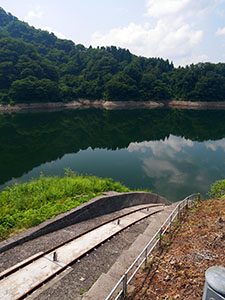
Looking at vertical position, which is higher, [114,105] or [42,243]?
[114,105]

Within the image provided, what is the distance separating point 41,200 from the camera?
15648 mm

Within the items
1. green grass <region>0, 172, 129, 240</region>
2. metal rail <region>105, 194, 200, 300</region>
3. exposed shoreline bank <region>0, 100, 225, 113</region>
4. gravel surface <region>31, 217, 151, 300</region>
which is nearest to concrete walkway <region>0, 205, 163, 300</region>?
gravel surface <region>31, 217, 151, 300</region>

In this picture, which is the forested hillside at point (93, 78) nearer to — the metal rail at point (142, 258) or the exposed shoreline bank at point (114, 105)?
the exposed shoreline bank at point (114, 105)

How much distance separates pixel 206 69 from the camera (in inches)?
4719

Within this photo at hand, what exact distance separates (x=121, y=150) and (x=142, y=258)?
1400 inches

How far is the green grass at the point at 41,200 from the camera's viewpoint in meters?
Result: 12.4

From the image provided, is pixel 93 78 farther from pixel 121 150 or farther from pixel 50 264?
pixel 50 264

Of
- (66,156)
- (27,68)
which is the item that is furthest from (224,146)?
(27,68)

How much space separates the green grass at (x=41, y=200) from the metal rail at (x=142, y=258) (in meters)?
5.14

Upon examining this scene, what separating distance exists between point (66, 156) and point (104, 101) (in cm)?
6603

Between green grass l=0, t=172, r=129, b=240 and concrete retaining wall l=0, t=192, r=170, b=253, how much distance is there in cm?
49

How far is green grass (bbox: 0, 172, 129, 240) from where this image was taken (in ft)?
40.7

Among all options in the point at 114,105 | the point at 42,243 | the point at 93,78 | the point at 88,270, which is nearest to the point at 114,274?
the point at 88,270

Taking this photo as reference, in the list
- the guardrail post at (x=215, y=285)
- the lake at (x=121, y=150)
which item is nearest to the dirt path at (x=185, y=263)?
the guardrail post at (x=215, y=285)
